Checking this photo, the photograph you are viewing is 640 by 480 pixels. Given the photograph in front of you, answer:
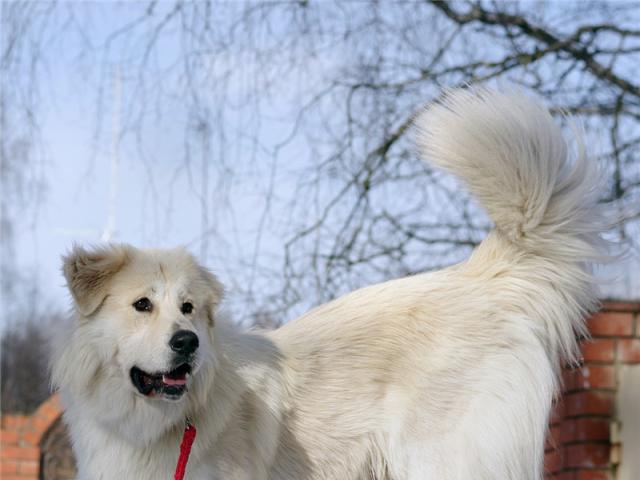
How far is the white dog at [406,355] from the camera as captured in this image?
361 cm

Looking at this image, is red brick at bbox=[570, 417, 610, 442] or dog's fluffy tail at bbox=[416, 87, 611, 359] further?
red brick at bbox=[570, 417, 610, 442]

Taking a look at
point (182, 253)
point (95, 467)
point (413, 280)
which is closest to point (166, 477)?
point (95, 467)

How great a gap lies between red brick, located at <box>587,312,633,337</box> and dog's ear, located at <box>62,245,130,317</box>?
278 cm

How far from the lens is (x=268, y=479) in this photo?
3.79 metres

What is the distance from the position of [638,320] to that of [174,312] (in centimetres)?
283

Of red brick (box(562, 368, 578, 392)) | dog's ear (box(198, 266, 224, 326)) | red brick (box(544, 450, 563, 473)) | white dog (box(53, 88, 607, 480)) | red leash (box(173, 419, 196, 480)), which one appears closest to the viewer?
red leash (box(173, 419, 196, 480))

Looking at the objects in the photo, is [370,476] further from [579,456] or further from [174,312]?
[579,456]

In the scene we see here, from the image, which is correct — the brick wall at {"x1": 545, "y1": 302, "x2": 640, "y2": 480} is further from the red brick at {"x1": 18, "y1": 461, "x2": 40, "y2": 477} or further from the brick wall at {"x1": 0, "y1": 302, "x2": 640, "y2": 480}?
the red brick at {"x1": 18, "y1": 461, "x2": 40, "y2": 477}

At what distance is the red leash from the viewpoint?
350 cm

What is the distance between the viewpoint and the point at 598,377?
528cm

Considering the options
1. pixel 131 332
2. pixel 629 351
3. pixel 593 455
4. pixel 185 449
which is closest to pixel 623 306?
pixel 629 351

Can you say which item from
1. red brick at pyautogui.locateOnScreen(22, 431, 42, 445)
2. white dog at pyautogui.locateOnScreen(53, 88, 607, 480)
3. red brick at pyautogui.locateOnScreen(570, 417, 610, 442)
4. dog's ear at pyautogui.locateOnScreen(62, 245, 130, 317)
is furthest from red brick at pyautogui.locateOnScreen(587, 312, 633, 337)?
red brick at pyautogui.locateOnScreen(22, 431, 42, 445)

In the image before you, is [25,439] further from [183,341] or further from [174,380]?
→ [183,341]

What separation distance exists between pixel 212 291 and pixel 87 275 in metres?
0.46
